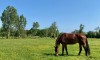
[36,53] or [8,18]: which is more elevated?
[8,18]

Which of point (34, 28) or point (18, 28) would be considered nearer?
point (18, 28)

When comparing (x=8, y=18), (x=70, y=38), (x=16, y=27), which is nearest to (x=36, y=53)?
(x=70, y=38)

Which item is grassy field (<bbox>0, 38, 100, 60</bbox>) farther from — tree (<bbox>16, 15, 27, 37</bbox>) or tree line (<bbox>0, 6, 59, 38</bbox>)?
tree (<bbox>16, 15, 27, 37</bbox>)

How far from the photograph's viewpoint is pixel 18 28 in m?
131

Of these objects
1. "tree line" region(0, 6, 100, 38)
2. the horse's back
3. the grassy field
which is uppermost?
"tree line" region(0, 6, 100, 38)

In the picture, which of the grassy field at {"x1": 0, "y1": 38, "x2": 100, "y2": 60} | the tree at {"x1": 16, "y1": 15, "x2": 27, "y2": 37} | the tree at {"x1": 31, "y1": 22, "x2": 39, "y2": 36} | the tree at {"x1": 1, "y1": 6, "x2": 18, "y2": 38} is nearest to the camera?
the grassy field at {"x1": 0, "y1": 38, "x2": 100, "y2": 60}

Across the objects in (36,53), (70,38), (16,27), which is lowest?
(36,53)

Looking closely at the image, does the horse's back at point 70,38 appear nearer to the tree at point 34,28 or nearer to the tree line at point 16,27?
the tree line at point 16,27

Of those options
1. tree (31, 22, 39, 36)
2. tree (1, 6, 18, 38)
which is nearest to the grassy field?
tree (1, 6, 18, 38)

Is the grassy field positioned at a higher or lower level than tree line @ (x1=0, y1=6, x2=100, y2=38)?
lower

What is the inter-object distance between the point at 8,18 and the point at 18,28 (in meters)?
18.8

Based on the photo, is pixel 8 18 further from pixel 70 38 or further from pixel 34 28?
pixel 70 38

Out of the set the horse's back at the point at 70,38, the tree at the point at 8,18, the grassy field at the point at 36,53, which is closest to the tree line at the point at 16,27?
the tree at the point at 8,18

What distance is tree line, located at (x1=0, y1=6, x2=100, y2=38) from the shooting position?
367ft
